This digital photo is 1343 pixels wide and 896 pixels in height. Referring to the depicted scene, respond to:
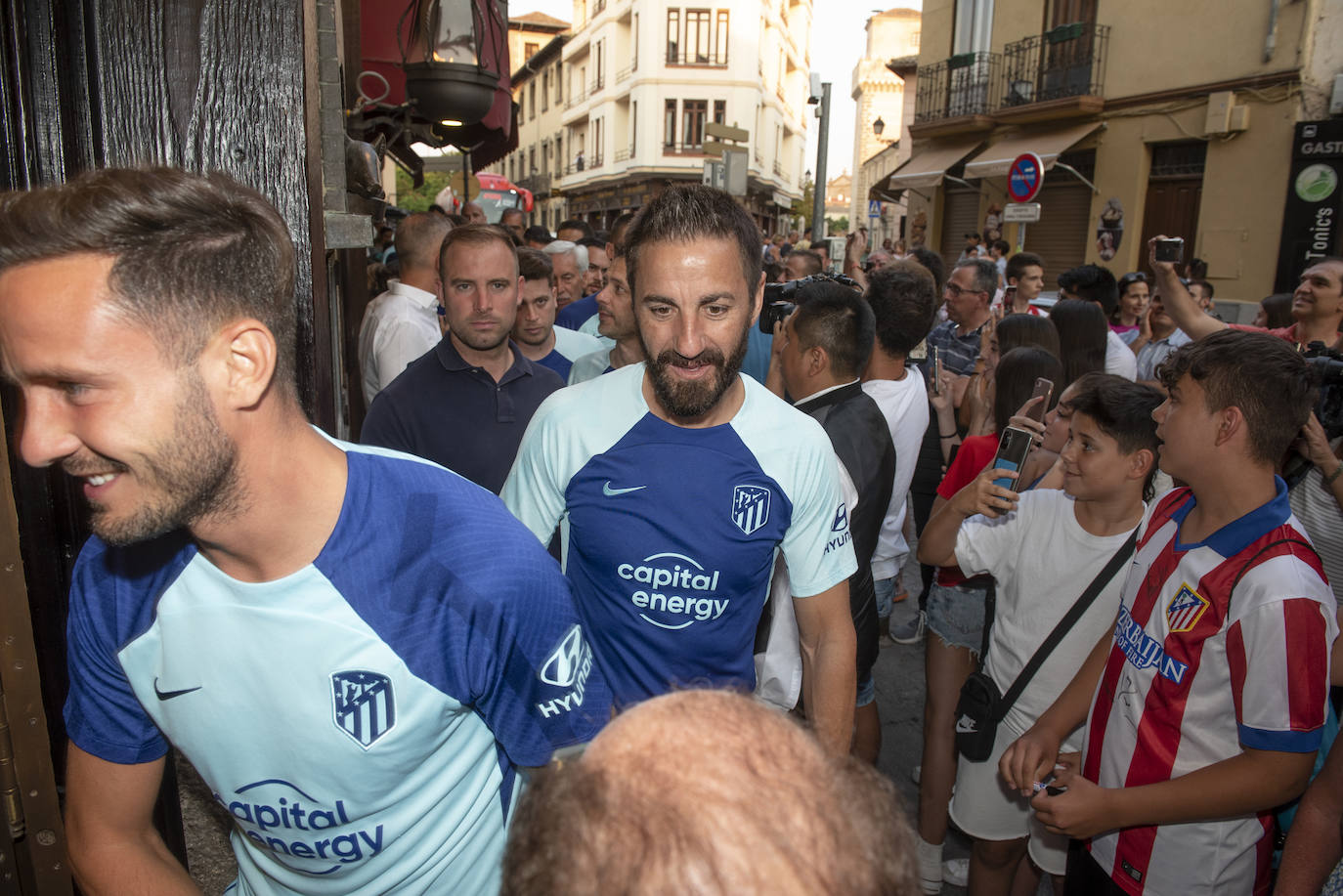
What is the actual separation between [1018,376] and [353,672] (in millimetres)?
3156

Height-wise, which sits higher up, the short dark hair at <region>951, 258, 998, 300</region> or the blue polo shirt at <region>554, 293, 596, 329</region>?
the short dark hair at <region>951, 258, 998, 300</region>

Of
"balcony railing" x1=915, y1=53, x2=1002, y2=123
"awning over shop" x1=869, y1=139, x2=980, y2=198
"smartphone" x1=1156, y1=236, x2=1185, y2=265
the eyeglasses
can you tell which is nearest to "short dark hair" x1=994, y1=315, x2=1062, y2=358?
"smartphone" x1=1156, y1=236, x2=1185, y2=265

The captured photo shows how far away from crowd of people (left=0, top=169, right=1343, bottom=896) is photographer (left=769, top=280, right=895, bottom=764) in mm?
18

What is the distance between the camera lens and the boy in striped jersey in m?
1.88

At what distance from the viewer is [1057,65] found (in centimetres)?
1770

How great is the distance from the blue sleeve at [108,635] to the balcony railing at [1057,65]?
1945 centimetres

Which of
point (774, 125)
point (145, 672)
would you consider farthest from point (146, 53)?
point (774, 125)

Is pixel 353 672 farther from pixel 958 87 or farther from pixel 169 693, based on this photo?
pixel 958 87

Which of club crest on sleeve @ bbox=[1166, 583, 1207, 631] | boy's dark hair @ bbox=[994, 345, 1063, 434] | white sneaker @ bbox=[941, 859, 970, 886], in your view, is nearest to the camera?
club crest on sleeve @ bbox=[1166, 583, 1207, 631]

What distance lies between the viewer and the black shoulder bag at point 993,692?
8.57ft

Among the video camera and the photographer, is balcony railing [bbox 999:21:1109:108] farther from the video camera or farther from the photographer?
the photographer

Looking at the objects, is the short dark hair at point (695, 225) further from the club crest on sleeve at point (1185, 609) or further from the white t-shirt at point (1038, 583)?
the club crest on sleeve at point (1185, 609)

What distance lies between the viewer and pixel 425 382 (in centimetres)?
353

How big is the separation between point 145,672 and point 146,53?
4.32 ft
